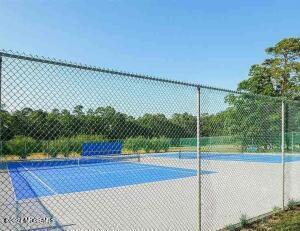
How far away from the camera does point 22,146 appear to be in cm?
344

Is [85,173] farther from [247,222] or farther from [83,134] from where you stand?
[83,134]

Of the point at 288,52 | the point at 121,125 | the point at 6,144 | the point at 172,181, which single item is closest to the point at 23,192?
the point at 172,181

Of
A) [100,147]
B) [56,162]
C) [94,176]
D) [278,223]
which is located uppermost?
[100,147]

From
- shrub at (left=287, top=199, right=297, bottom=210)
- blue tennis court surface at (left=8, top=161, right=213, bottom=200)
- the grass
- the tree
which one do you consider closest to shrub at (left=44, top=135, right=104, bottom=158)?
the grass

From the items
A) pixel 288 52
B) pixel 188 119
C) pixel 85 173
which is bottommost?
pixel 85 173

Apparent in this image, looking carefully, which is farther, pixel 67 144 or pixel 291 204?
pixel 291 204

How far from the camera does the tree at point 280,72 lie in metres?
34.9

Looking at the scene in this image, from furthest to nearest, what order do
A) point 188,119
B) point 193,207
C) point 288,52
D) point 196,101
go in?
point 288,52
point 193,207
point 188,119
point 196,101

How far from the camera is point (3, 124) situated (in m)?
3.19

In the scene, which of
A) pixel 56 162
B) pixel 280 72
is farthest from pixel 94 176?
pixel 280 72

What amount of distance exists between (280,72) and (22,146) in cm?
3581

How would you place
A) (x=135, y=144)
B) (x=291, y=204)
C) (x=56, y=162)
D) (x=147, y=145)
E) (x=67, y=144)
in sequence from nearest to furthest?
(x=67, y=144)
(x=135, y=144)
(x=147, y=145)
(x=56, y=162)
(x=291, y=204)

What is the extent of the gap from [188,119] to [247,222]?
2193 millimetres

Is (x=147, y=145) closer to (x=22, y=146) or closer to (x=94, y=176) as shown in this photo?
(x=22, y=146)
